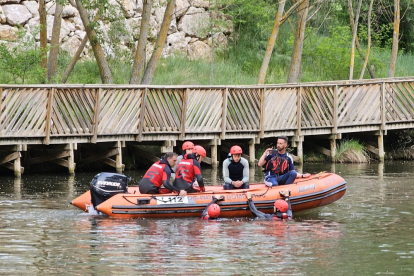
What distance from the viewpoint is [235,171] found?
1666cm

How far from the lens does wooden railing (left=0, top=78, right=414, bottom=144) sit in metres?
21.8

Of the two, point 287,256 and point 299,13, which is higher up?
point 299,13

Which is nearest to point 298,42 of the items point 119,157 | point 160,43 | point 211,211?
point 160,43

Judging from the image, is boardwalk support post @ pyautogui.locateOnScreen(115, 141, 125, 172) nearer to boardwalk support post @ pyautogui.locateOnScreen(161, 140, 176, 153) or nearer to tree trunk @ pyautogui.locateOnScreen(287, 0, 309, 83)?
boardwalk support post @ pyautogui.locateOnScreen(161, 140, 176, 153)

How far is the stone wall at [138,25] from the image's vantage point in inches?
1287

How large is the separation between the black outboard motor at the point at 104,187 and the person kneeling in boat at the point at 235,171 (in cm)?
203

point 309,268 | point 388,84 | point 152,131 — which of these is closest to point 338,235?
point 309,268

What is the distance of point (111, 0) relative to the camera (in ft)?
112

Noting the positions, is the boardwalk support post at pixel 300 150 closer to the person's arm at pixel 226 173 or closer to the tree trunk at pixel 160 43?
the tree trunk at pixel 160 43

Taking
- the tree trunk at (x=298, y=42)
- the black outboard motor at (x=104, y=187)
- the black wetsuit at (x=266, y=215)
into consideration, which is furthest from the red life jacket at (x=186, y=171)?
the tree trunk at (x=298, y=42)

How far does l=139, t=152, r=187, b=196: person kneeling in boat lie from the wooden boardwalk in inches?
254

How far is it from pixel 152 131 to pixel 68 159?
236cm

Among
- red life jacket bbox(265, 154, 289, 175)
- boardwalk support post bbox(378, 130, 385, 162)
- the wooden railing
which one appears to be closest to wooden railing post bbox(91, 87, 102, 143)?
the wooden railing

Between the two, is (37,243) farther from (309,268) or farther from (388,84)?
(388,84)
